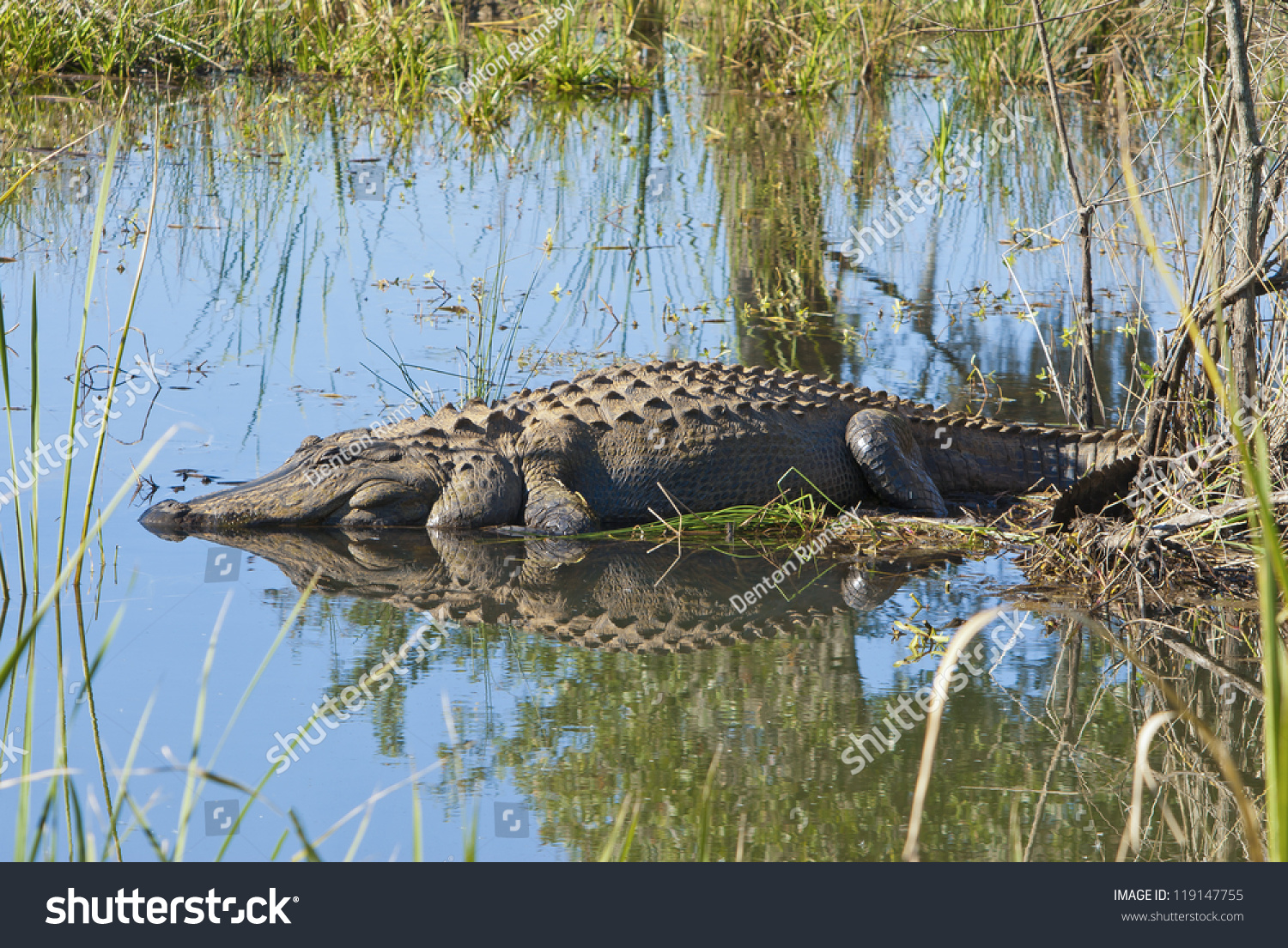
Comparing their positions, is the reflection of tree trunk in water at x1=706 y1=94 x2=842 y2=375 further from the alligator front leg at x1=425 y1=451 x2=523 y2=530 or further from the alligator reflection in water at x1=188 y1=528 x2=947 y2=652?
the alligator reflection in water at x1=188 y1=528 x2=947 y2=652

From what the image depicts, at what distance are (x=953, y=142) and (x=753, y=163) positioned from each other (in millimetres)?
2310

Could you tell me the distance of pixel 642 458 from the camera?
6.04m

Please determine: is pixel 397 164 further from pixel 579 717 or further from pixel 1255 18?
pixel 579 717

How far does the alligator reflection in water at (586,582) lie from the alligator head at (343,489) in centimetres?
7

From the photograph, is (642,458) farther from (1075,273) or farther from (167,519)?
(1075,273)

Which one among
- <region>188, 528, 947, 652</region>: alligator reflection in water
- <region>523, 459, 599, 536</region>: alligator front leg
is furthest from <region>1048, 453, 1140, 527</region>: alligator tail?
<region>523, 459, 599, 536</region>: alligator front leg

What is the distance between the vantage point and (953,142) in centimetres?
1405

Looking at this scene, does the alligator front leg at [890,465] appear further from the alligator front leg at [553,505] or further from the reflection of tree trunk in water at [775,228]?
the reflection of tree trunk in water at [775,228]

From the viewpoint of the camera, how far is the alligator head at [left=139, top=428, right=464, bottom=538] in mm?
5738

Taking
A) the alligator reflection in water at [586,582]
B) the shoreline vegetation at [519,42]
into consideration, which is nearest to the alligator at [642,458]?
the alligator reflection in water at [586,582]

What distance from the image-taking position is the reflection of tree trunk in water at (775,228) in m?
Result: 8.27

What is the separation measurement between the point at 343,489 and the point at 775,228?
5734mm

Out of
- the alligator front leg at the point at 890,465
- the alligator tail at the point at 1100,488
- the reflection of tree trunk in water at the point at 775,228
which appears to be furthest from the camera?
the reflection of tree trunk in water at the point at 775,228
